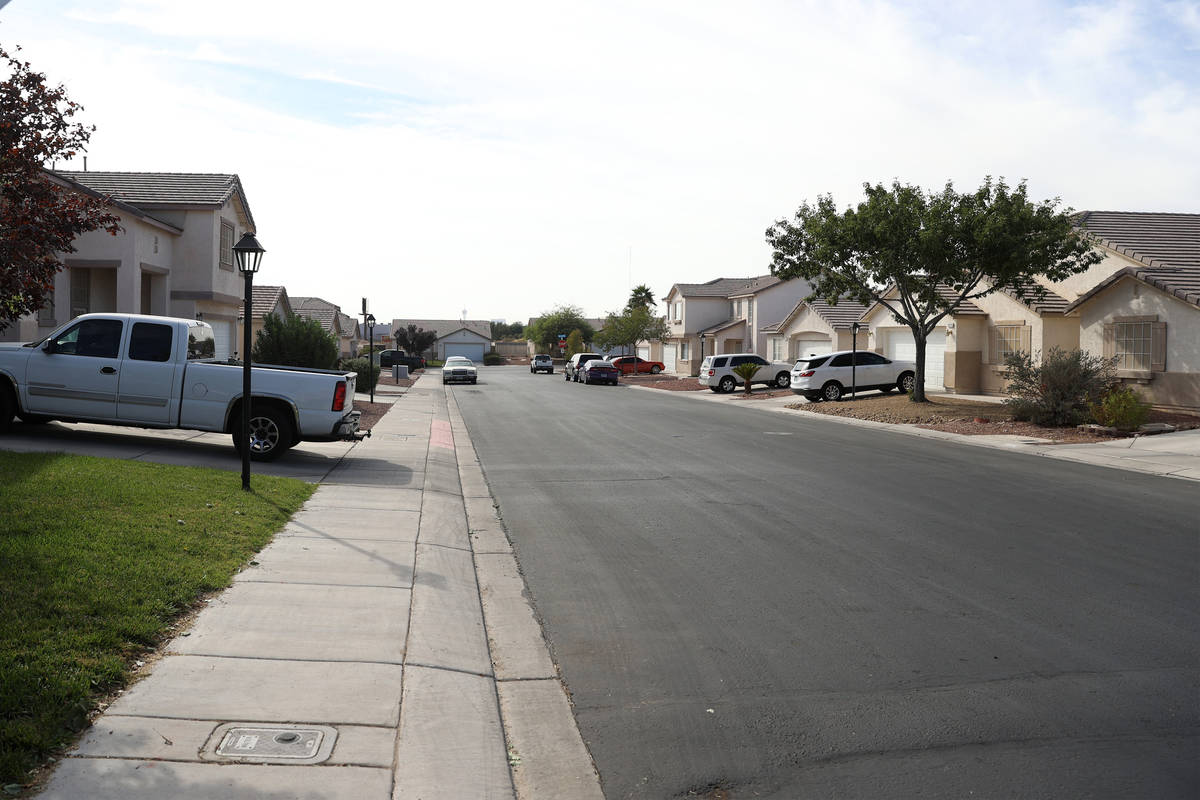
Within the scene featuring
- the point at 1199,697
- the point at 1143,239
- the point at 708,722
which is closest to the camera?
the point at 708,722

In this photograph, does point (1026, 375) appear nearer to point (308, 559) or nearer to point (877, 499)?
point (877, 499)

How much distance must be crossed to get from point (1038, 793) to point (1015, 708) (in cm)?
104

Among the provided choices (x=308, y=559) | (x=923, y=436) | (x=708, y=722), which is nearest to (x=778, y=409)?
(x=923, y=436)

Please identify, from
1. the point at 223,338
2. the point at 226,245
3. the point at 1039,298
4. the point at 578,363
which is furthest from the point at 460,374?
the point at 1039,298

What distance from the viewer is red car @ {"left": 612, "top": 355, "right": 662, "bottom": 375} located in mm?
67438

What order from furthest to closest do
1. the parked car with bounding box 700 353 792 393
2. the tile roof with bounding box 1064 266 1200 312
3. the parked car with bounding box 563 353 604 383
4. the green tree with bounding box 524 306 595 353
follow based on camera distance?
the green tree with bounding box 524 306 595 353, the parked car with bounding box 563 353 604 383, the parked car with bounding box 700 353 792 393, the tile roof with bounding box 1064 266 1200 312

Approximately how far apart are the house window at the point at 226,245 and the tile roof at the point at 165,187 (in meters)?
0.99

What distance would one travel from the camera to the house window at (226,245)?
2880cm

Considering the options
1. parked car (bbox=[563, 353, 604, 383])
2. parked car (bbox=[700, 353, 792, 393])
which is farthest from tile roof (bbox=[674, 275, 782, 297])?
parked car (bbox=[700, 353, 792, 393])

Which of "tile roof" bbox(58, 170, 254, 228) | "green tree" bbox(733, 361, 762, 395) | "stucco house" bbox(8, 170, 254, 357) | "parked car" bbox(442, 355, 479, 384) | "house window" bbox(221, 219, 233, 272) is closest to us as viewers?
"stucco house" bbox(8, 170, 254, 357)

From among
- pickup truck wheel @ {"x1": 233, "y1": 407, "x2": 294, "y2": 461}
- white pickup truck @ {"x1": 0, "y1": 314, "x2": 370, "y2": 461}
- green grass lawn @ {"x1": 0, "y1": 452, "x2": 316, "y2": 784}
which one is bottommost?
green grass lawn @ {"x1": 0, "y1": 452, "x2": 316, "y2": 784}

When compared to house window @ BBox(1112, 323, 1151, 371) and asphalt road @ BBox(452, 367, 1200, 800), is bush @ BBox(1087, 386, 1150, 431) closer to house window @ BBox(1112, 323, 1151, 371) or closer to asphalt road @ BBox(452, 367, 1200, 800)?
house window @ BBox(1112, 323, 1151, 371)

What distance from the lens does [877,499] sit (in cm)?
1236

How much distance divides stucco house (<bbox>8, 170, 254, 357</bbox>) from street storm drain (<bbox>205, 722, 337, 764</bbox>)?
21.4 m
